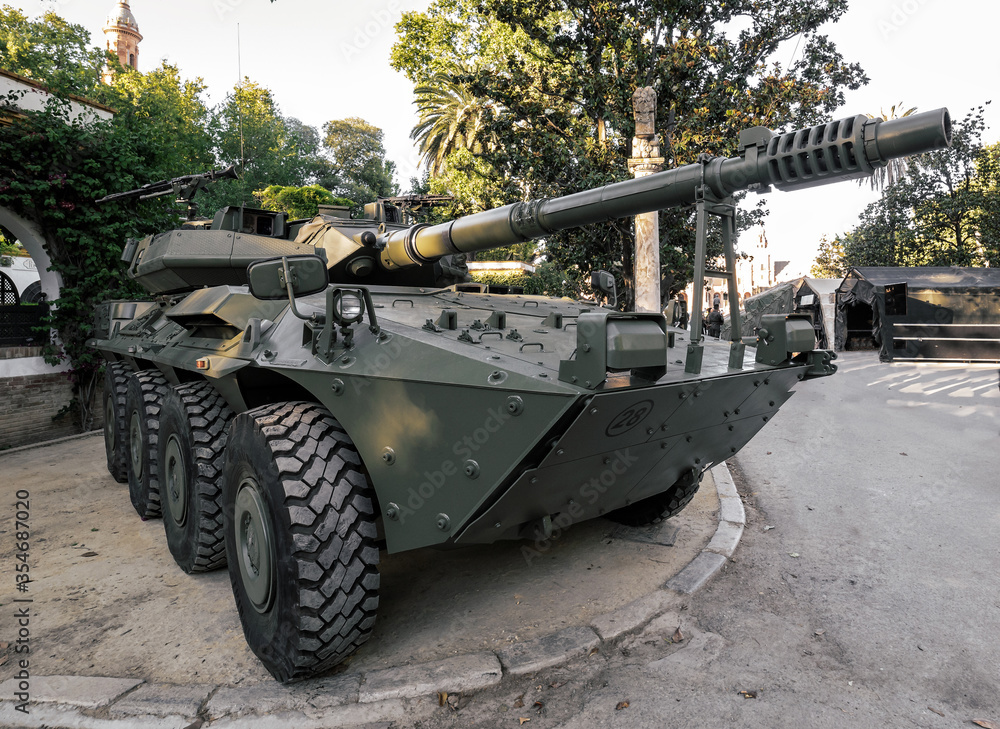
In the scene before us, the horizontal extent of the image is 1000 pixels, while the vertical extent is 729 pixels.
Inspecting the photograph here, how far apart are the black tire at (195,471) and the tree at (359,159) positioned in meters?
28.8

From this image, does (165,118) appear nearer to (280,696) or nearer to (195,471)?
(195,471)

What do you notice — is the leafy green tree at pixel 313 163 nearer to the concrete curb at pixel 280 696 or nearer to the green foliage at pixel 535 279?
the green foliage at pixel 535 279

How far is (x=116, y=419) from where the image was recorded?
5594 mm

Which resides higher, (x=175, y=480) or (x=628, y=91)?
(x=628, y=91)

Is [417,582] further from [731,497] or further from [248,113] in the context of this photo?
[248,113]

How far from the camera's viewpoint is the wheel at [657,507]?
414cm

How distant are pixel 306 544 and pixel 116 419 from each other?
3.92m

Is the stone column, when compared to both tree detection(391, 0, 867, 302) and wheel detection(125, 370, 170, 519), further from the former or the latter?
wheel detection(125, 370, 170, 519)

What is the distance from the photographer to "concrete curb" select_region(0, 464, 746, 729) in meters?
2.49

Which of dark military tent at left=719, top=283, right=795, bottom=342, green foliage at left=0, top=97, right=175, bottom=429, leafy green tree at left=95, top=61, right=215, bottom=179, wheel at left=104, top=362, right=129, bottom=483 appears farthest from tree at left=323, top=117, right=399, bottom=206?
wheel at left=104, top=362, right=129, bottom=483

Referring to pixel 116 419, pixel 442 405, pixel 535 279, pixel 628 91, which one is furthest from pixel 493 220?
pixel 535 279

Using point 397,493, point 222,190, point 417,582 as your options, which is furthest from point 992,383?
point 222,190

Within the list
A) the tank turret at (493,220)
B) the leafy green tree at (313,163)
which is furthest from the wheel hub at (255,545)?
the leafy green tree at (313,163)

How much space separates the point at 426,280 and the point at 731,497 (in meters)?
2.93
